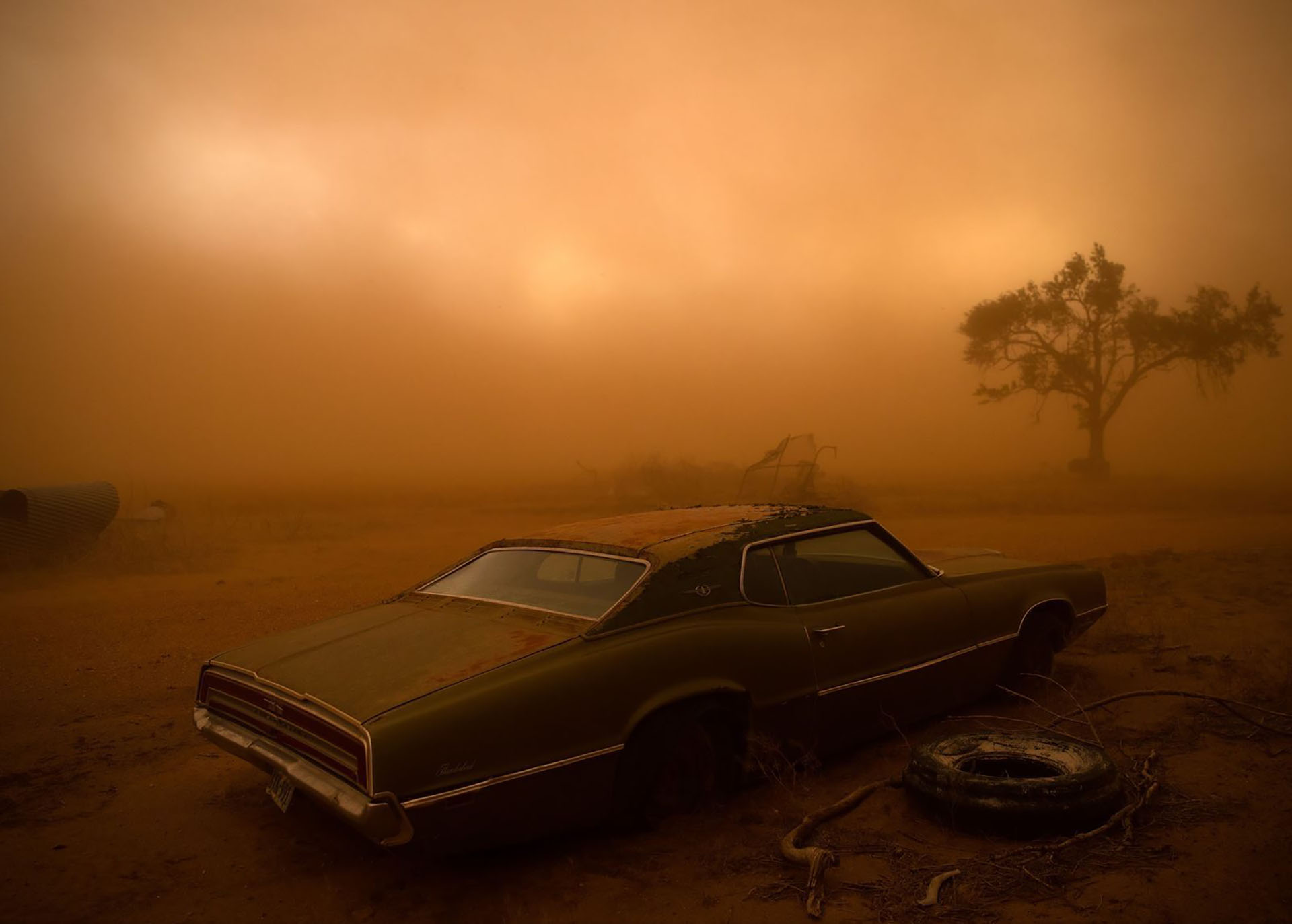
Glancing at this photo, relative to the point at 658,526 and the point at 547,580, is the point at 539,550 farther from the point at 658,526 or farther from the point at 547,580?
the point at 658,526

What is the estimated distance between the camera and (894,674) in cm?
391

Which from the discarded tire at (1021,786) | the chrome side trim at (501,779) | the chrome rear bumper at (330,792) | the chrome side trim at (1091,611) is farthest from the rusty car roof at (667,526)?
the chrome side trim at (1091,611)

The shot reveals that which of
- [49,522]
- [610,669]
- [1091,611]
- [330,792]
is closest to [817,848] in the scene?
[610,669]

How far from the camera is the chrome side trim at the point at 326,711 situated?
8.47 ft

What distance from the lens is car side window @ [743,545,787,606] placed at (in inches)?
144

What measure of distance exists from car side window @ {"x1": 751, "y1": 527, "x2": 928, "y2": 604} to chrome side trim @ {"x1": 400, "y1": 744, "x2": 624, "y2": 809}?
1.22 m

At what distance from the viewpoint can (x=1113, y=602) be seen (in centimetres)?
702

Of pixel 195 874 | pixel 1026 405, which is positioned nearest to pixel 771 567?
pixel 195 874

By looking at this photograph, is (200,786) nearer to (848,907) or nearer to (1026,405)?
(848,907)

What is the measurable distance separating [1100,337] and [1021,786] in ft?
83.7

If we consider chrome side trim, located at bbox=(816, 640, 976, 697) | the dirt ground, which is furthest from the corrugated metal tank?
chrome side trim, located at bbox=(816, 640, 976, 697)

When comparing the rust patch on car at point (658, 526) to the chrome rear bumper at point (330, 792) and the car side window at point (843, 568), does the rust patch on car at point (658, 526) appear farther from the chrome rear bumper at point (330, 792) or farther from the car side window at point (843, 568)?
the chrome rear bumper at point (330, 792)

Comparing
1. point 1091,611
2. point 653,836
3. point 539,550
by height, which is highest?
point 539,550

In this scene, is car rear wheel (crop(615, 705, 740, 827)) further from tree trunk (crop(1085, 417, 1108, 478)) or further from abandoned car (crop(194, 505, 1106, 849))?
tree trunk (crop(1085, 417, 1108, 478))
